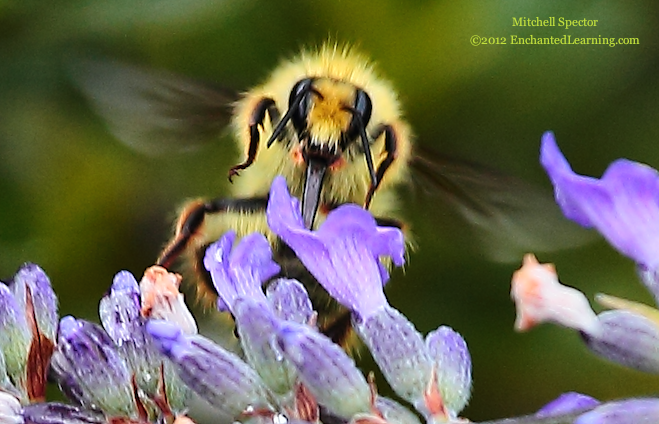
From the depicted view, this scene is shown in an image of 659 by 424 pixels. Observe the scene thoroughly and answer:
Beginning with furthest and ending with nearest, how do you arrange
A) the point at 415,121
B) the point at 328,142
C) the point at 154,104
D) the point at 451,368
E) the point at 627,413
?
1. the point at 415,121
2. the point at 154,104
3. the point at 328,142
4. the point at 451,368
5. the point at 627,413

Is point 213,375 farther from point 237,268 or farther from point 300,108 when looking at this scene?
point 300,108

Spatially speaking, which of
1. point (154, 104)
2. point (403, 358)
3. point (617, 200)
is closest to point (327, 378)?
point (403, 358)

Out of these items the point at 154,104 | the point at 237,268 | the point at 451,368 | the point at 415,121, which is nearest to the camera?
the point at 451,368

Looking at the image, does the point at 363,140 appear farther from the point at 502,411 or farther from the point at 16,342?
the point at 502,411

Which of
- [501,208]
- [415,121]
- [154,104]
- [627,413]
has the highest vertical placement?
[415,121]

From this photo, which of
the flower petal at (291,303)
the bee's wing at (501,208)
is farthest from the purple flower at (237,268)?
the bee's wing at (501,208)

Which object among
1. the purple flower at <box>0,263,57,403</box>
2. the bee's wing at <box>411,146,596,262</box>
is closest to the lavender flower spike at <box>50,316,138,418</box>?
the purple flower at <box>0,263,57,403</box>

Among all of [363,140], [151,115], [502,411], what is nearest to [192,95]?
[151,115]

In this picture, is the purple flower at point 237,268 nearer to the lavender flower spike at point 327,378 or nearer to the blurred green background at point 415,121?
the lavender flower spike at point 327,378
